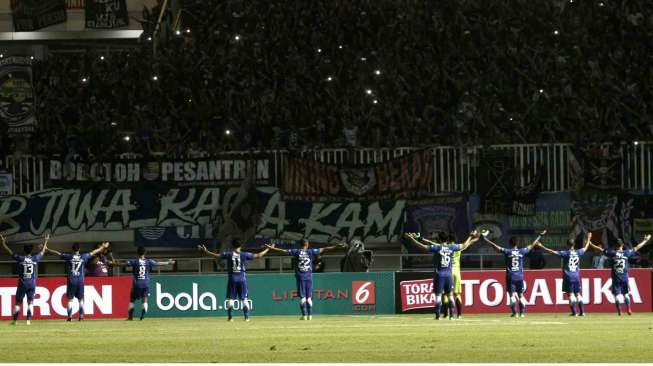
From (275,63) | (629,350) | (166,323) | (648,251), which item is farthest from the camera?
(275,63)

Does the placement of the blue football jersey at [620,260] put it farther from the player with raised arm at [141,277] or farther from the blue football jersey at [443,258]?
the player with raised arm at [141,277]

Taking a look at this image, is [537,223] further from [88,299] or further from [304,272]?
[88,299]

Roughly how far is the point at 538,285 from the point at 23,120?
15342 mm

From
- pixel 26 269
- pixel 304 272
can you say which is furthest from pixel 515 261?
pixel 26 269

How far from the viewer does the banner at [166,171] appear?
3906cm

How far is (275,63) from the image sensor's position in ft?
137

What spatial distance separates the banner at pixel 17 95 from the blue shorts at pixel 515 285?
14027mm

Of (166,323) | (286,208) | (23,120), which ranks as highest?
(23,120)

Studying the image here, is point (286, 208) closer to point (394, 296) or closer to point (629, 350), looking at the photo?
point (394, 296)

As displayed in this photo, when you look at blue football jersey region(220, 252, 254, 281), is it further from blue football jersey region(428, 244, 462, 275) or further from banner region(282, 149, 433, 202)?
banner region(282, 149, 433, 202)

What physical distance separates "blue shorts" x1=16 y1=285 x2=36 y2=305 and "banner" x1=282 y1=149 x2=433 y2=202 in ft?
27.3

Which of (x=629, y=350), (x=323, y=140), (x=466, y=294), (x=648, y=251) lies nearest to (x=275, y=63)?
(x=323, y=140)

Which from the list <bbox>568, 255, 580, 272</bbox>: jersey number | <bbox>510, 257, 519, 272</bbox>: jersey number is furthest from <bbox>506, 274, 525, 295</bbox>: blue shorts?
<bbox>568, 255, 580, 272</bbox>: jersey number

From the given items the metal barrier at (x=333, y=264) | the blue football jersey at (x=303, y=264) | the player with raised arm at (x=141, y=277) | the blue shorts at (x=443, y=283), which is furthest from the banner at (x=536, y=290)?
the player with raised arm at (x=141, y=277)
